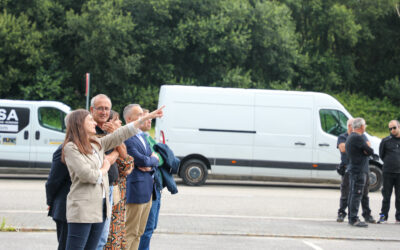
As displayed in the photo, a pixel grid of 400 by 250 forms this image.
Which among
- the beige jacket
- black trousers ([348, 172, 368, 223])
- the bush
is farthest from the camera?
the bush

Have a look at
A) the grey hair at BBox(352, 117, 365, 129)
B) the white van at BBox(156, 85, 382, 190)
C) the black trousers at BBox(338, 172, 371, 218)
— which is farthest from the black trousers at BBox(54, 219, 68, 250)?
the white van at BBox(156, 85, 382, 190)

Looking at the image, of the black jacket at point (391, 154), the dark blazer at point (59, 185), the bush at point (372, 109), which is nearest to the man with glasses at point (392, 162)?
the black jacket at point (391, 154)

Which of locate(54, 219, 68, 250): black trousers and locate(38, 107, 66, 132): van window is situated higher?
locate(38, 107, 66, 132): van window

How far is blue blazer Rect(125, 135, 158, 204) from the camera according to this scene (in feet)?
18.5

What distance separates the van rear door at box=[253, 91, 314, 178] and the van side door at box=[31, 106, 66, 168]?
5.05 metres

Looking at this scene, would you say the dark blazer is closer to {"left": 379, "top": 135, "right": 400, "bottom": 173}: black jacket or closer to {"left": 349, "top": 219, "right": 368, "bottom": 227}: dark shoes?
{"left": 349, "top": 219, "right": 368, "bottom": 227}: dark shoes

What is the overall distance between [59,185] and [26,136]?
35.7 feet

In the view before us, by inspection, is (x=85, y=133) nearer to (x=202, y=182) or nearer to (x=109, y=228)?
(x=109, y=228)

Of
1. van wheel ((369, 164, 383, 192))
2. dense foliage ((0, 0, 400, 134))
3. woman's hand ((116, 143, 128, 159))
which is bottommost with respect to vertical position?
van wheel ((369, 164, 383, 192))

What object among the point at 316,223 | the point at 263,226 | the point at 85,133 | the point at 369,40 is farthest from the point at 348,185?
the point at 369,40

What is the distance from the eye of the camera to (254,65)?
105 ft

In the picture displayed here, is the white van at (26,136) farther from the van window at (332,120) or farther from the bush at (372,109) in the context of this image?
the bush at (372,109)

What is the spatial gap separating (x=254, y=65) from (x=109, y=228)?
27494 mm

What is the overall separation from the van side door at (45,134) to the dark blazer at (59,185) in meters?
10.6
